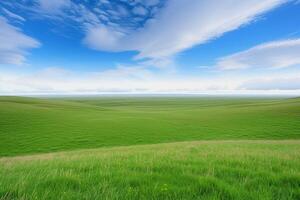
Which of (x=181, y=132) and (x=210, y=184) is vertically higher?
(x=210, y=184)

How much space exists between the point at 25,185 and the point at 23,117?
4705cm

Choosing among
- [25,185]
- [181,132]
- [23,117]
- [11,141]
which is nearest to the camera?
[25,185]

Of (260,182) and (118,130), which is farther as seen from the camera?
(118,130)

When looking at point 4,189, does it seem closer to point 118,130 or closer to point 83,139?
point 83,139

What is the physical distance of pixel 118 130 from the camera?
33.8 metres

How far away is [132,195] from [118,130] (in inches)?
1276

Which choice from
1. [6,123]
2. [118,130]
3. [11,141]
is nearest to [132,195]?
[11,141]

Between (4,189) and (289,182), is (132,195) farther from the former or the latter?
(289,182)

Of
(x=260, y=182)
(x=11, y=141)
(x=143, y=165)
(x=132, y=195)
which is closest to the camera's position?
(x=132, y=195)

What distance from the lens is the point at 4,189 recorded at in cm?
233

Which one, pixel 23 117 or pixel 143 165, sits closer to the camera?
pixel 143 165

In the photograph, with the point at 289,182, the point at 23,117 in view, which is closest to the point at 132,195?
the point at 289,182

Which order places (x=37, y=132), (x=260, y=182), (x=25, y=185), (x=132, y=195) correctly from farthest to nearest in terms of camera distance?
(x=37, y=132) → (x=260, y=182) → (x=25, y=185) → (x=132, y=195)

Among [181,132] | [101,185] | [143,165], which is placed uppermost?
[101,185]
